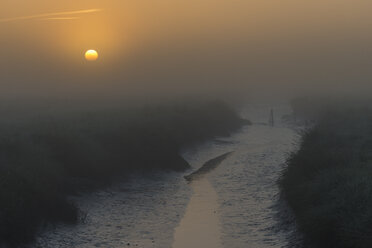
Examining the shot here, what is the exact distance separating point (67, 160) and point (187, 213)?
20.5 feet

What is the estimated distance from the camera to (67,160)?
23344 millimetres

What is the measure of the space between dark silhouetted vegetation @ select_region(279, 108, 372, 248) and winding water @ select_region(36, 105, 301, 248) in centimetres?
84

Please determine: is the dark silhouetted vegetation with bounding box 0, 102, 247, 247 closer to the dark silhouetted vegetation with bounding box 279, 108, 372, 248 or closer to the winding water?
the winding water

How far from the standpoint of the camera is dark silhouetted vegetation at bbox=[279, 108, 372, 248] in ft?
41.3

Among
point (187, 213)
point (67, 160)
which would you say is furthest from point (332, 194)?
point (67, 160)

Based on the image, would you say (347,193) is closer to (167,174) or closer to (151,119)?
(167,174)

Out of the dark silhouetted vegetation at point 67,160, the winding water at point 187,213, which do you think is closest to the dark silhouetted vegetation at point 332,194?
the winding water at point 187,213

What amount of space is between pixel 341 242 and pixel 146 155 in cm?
1654

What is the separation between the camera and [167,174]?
90.4 ft

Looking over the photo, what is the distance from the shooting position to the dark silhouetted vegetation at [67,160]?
1577 cm

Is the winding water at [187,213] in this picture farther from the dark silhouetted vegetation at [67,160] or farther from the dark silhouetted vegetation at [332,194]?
the dark silhouetted vegetation at [332,194]

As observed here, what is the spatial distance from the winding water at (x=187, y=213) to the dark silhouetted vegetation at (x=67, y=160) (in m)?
0.73

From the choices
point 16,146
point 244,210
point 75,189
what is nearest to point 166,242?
point 244,210

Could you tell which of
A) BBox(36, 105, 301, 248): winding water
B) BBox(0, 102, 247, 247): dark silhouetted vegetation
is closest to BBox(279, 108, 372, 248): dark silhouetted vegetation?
BBox(36, 105, 301, 248): winding water
